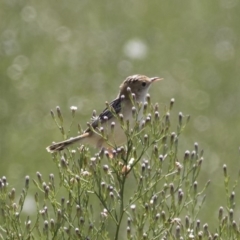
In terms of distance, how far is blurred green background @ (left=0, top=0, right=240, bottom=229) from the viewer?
42.9ft

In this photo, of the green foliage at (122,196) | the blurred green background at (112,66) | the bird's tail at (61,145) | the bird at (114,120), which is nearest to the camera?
the green foliage at (122,196)

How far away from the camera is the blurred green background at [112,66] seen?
42.9 ft

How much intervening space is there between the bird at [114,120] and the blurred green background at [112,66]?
9.45 feet

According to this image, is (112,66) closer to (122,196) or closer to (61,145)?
(61,145)

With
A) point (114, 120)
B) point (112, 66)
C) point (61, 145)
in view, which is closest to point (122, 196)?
point (61, 145)

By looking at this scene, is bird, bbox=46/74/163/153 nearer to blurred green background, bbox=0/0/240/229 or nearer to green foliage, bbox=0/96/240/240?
green foliage, bbox=0/96/240/240

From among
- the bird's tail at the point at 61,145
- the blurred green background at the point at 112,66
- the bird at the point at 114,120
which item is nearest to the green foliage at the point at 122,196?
the bird at the point at 114,120

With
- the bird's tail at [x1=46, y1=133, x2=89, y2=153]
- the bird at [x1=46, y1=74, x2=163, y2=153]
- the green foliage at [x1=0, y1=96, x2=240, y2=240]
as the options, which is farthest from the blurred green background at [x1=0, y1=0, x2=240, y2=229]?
the green foliage at [x1=0, y1=96, x2=240, y2=240]

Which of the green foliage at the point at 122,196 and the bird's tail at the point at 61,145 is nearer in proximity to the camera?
the green foliage at the point at 122,196

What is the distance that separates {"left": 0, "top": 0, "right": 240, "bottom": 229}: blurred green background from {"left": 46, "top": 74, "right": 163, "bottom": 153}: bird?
9.45 ft

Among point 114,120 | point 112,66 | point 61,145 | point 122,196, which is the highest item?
point 112,66

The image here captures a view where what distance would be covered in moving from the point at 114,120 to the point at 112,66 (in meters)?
6.12

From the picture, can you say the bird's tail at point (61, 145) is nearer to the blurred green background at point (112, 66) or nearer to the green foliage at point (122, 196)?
the green foliage at point (122, 196)

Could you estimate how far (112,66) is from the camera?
15.0 m
